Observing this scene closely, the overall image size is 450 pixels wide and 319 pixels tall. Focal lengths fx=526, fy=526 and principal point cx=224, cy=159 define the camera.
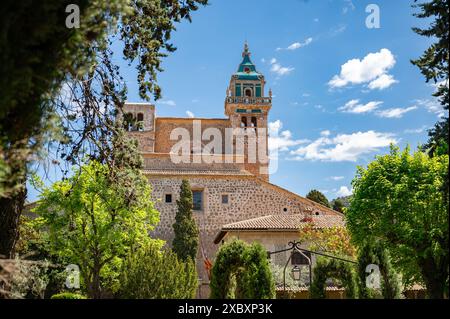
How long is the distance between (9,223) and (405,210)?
13.3 m

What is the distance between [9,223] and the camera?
1014 cm

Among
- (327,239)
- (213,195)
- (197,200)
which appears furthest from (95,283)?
(213,195)

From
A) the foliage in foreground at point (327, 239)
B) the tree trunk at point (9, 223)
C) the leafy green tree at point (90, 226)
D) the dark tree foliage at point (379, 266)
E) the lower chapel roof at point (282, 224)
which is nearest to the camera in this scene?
the tree trunk at point (9, 223)

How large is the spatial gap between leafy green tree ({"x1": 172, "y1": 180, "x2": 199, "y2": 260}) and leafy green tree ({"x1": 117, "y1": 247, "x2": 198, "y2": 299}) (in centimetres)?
1256

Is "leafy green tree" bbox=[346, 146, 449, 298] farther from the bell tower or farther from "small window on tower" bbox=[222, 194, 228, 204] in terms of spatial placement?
the bell tower

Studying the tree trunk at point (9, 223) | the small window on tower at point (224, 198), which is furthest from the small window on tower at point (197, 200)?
the tree trunk at point (9, 223)

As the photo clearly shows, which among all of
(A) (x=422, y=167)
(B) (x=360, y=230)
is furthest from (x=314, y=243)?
(A) (x=422, y=167)

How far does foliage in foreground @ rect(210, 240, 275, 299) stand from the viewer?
1061 centimetres

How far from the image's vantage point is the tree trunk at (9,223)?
10078 millimetres

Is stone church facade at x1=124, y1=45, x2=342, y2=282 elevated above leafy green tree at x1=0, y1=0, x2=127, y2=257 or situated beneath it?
elevated above

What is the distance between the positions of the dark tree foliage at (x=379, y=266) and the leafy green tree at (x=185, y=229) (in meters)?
19.5

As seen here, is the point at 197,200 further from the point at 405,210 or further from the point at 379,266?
the point at 379,266

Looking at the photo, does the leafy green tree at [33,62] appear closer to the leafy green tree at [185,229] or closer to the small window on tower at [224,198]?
the leafy green tree at [185,229]

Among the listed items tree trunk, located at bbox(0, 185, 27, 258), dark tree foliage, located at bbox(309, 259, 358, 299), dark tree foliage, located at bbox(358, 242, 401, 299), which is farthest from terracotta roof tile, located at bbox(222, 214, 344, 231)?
tree trunk, located at bbox(0, 185, 27, 258)
